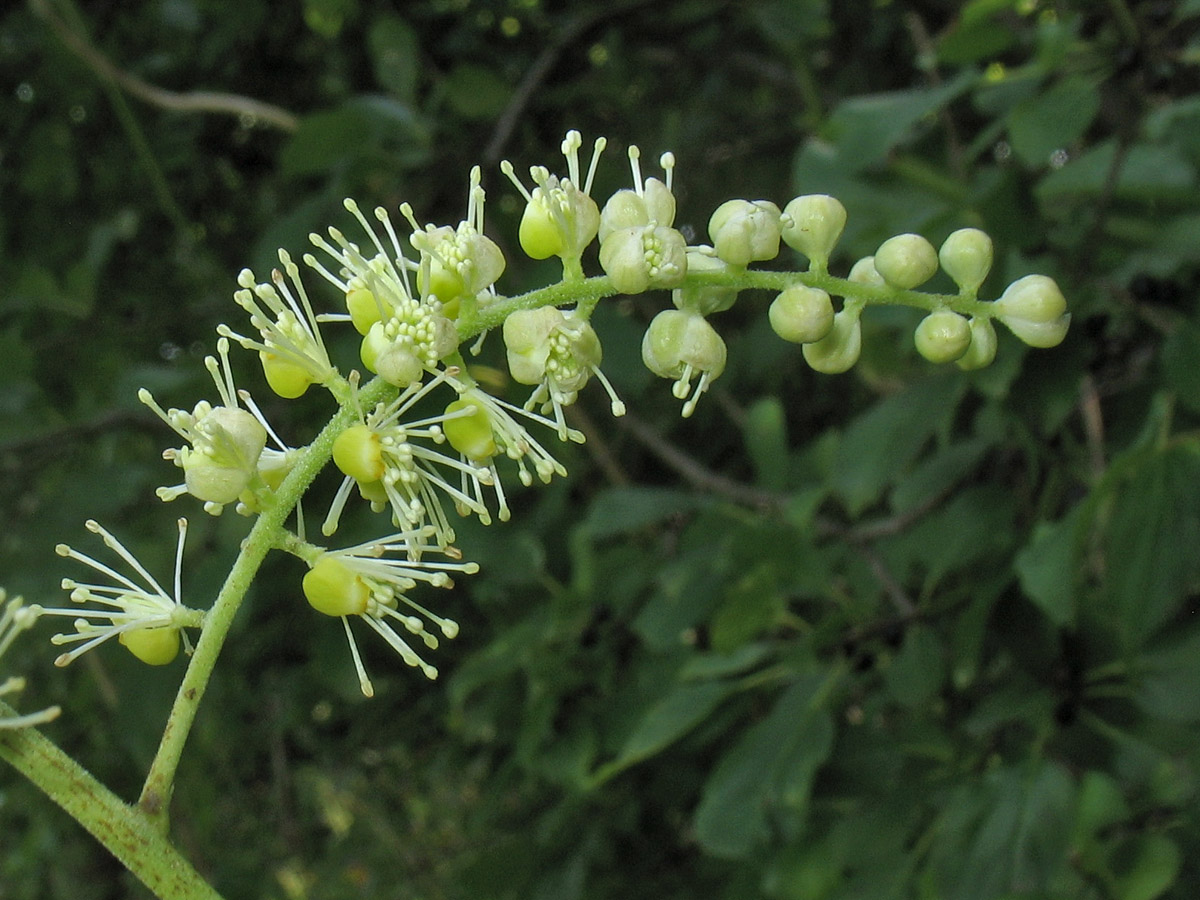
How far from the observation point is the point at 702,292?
1.05m

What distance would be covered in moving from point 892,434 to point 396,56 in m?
1.43

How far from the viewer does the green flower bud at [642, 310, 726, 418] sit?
101cm

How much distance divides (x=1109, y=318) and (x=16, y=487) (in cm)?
→ 226

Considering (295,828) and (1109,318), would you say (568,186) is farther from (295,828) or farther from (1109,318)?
(295,828)

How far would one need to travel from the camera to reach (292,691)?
2.94m

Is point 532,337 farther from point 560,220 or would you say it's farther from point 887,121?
point 887,121

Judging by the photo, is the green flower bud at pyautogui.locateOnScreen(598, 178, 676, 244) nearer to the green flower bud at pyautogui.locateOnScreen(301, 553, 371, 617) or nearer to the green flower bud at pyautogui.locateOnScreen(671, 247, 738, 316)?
the green flower bud at pyautogui.locateOnScreen(671, 247, 738, 316)

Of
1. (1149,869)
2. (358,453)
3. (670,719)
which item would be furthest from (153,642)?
(1149,869)

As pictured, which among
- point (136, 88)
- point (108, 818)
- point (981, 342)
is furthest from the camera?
point (136, 88)

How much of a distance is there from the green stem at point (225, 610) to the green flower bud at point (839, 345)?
389 millimetres

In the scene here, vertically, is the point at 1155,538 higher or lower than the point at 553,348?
lower

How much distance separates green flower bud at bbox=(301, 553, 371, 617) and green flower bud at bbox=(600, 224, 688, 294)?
1.11 ft

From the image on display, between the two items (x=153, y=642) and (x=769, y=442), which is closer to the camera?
(x=153, y=642)

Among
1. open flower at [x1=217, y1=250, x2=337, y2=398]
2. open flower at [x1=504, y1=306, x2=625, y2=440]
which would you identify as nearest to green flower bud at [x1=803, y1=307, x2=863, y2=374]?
open flower at [x1=504, y1=306, x2=625, y2=440]
